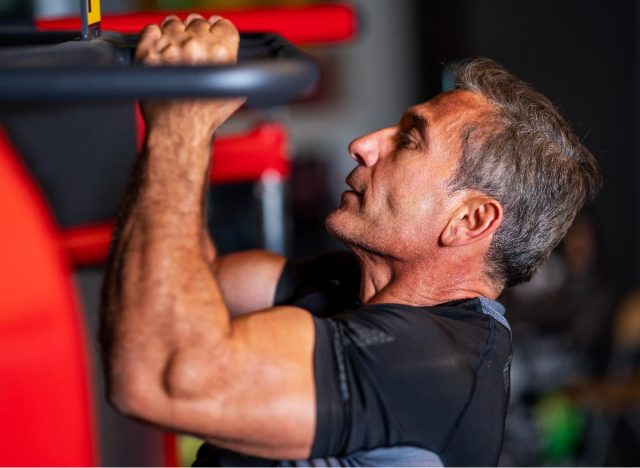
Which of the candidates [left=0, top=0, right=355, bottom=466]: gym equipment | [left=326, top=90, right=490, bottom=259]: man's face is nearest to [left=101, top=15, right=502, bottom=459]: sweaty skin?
[left=0, top=0, right=355, bottom=466]: gym equipment

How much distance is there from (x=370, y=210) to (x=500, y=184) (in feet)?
0.63

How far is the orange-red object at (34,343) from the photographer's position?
760 mm

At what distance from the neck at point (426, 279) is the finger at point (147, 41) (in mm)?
Result: 488

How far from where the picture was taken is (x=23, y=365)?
2.55ft

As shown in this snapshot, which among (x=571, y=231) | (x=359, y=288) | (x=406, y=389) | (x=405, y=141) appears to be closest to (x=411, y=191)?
(x=405, y=141)

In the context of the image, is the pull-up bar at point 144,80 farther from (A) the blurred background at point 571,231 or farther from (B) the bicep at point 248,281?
(A) the blurred background at point 571,231

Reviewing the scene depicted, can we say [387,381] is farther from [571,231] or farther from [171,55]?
[571,231]

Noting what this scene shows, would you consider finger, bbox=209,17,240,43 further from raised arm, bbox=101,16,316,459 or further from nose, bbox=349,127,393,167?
nose, bbox=349,127,393,167

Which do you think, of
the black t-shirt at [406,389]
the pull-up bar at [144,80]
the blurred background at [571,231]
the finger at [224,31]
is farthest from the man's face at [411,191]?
the blurred background at [571,231]

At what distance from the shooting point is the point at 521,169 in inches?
51.0

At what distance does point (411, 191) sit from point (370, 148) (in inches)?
4.1

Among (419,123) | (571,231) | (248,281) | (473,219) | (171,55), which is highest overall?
(171,55)

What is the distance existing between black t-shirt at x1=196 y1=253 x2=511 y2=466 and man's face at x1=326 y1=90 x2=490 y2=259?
13 centimetres

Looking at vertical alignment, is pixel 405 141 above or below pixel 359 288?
above
